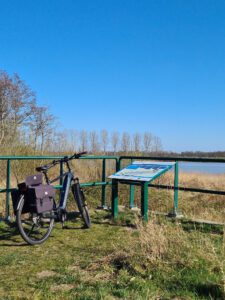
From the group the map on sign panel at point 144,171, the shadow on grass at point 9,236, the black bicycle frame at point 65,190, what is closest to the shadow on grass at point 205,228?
the map on sign panel at point 144,171

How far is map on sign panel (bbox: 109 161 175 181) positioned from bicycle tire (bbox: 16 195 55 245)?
1.69 metres

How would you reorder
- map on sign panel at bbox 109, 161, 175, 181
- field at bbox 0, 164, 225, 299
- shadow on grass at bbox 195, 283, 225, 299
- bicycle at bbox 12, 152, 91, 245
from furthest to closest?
map on sign panel at bbox 109, 161, 175, 181 < bicycle at bbox 12, 152, 91, 245 < field at bbox 0, 164, 225, 299 < shadow on grass at bbox 195, 283, 225, 299

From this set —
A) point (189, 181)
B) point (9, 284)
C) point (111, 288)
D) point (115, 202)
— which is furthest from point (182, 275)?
point (189, 181)

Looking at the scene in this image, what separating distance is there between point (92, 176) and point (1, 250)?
25.2ft

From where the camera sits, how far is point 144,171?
23.0ft

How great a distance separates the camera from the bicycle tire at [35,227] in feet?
16.8

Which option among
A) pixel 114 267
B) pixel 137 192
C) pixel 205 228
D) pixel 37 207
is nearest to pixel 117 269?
pixel 114 267

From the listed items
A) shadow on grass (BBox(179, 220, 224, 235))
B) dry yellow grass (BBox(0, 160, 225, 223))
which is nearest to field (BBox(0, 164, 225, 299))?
shadow on grass (BBox(179, 220, 224, 235))

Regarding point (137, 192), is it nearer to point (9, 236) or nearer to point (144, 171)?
point (144, 171)

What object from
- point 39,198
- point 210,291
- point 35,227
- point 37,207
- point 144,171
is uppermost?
point 144,171

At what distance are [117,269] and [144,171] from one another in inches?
120

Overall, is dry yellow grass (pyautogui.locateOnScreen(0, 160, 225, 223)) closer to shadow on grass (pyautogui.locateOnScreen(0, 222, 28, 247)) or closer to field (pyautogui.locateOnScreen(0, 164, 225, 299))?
shadow on grass (pyautogui.locateOnScreen(0, 222, 28, 247))

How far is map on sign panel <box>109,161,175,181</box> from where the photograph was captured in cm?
673

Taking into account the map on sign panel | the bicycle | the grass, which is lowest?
the grass
